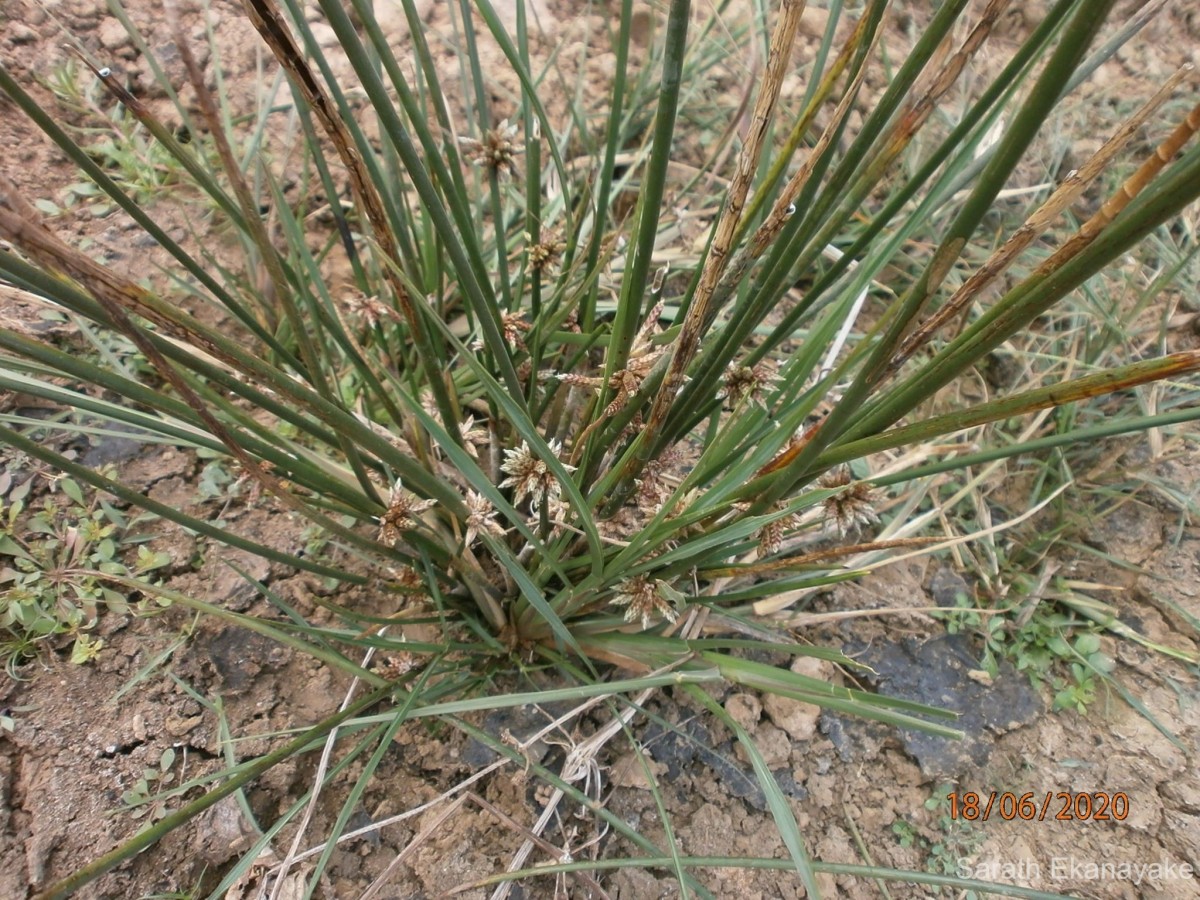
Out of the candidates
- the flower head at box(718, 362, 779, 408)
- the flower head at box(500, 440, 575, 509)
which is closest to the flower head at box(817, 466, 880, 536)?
the flower head at box(718, 362, 779, 408)

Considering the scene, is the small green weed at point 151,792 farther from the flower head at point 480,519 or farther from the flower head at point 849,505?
the flower head at point 849,505

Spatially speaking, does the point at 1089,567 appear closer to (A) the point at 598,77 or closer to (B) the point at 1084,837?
(B) the point at 1084,837

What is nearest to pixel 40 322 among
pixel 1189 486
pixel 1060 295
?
pixel 1060 295

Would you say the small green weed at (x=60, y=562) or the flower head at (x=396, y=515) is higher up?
the flower head at (x=396, y=515)

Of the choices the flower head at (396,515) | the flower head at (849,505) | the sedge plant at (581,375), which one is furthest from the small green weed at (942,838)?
the flower head at (396,515)
